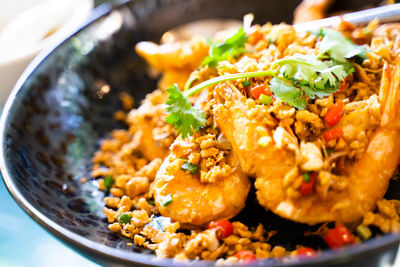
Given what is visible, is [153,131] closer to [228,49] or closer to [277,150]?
[228,49]

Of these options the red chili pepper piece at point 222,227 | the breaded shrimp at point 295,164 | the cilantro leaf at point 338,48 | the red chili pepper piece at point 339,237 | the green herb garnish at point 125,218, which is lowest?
the red chili pepper piece at point 339,237

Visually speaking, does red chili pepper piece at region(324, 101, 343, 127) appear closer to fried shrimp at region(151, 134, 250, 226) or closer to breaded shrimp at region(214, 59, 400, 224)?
breaded shrimp at region(214, 59, 400, 224)

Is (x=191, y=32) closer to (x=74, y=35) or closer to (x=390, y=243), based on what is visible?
(x=74, y=35)

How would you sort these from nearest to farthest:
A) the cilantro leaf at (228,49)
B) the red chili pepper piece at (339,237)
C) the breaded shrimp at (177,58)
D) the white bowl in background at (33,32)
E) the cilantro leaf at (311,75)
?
the red chili pepper piece at (339,237) < the cilantro leaf at (311,75) < the cilantro leaf at (228,49) < the breaded shrimp at (177,58) < the white bowl in background at (33,32)

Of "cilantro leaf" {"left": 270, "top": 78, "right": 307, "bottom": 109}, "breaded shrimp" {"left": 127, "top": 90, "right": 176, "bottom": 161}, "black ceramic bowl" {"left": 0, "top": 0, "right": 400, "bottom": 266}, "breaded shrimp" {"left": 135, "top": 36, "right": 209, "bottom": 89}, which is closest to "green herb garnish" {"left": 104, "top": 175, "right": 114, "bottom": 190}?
"black ceramic bowl" {"left": 0, "top": 0, "right": 400, "bottom": 266}

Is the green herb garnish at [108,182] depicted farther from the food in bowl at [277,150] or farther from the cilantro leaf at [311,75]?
the cilantro leaf at [311,75]

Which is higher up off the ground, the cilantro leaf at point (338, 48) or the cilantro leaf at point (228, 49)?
the cilantro leaf at point (228, 49)

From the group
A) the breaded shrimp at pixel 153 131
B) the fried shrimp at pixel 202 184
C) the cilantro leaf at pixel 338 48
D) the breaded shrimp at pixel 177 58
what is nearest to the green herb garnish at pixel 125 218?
the fried shrimp at pixel 202 184

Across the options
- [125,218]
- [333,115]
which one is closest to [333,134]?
[333,115]
